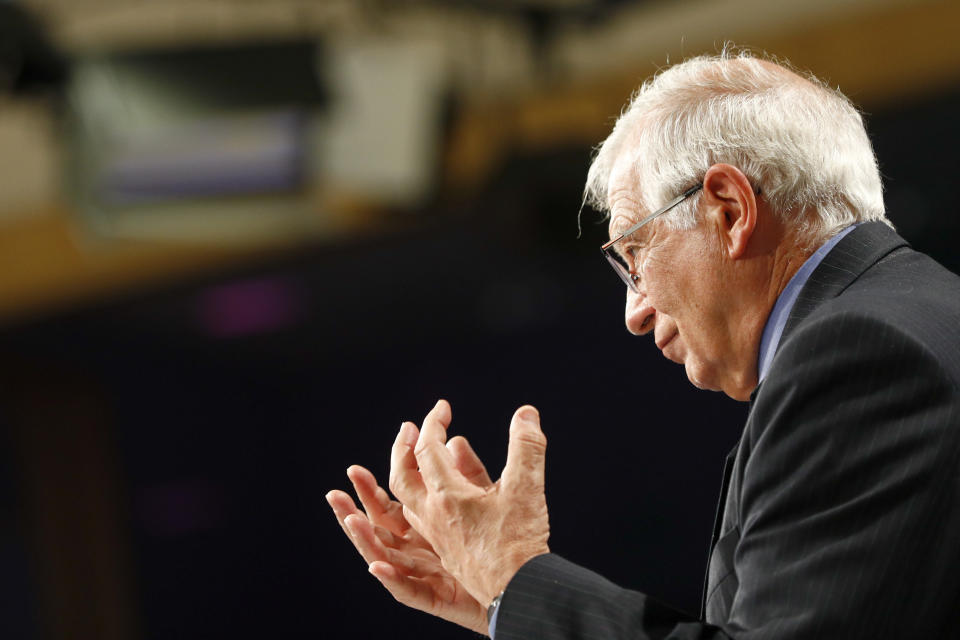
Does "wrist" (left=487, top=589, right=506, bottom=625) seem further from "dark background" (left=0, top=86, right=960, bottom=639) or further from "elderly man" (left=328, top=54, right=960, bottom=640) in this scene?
"dark background" (left=0, top=86, right=960, bottom=639)

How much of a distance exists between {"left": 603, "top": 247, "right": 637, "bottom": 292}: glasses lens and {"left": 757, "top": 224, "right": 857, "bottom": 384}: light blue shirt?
19 cm

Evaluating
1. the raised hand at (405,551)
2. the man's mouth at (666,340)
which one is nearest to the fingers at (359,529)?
the raised hand at (405,551)

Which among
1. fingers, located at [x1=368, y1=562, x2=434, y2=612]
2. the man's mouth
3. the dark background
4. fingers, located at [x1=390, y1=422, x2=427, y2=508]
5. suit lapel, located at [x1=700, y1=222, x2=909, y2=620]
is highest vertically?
suit lapel, located at [x1=700, y1=222, x2=909, y2=620]

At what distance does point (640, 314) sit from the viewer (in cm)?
124

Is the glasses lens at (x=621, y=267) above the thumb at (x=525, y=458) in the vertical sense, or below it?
above

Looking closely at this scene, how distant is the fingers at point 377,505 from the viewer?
1.24 m

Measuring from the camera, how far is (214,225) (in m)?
3.57

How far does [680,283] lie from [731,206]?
0.09m

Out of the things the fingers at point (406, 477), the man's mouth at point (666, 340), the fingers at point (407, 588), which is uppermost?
the man's mouth at point (666, 340)

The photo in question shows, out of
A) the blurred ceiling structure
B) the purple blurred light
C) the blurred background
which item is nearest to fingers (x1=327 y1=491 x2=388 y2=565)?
the blurred background

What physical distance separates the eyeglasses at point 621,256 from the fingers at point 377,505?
32 centimetres

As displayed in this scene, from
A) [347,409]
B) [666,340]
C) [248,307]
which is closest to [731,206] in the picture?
[666,340]

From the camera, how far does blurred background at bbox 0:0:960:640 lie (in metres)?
3.44

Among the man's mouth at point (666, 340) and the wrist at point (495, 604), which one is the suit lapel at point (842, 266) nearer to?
the man's mouth at point (666, 340)
